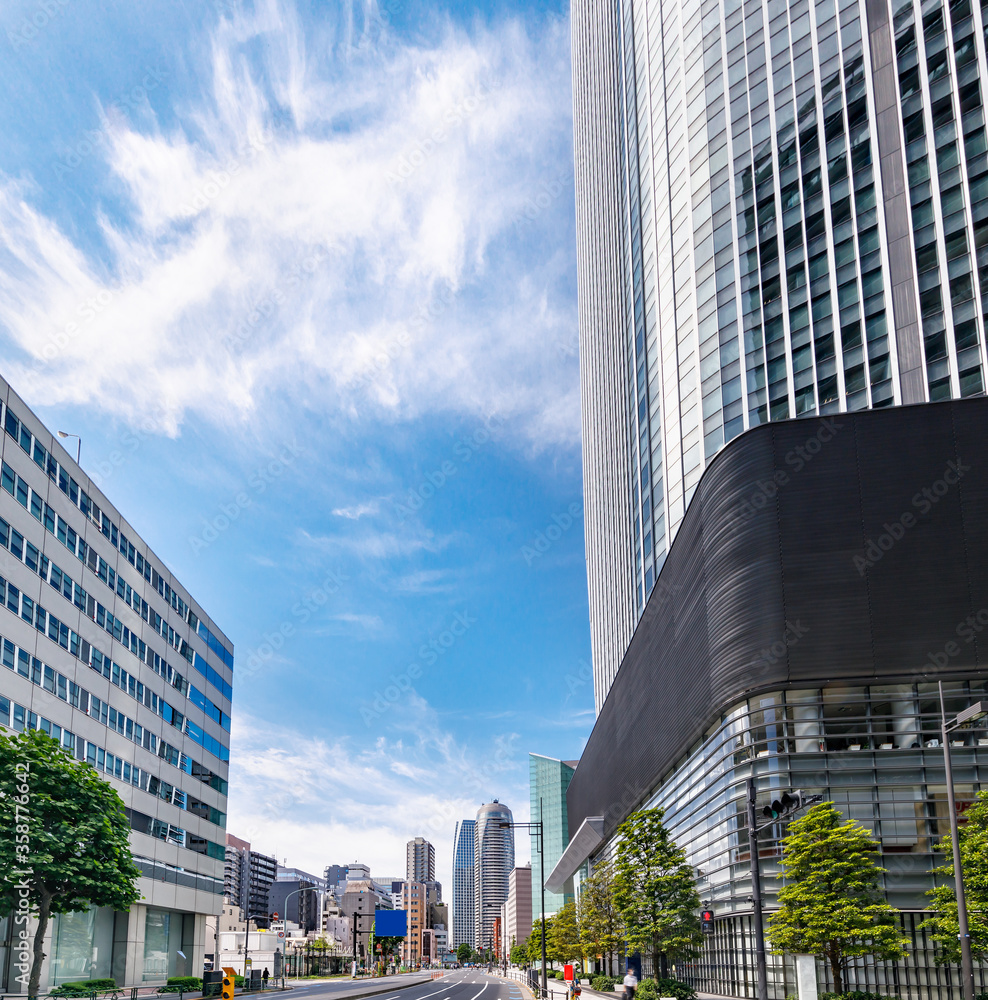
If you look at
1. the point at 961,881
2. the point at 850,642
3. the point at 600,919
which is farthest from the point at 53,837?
the point at 600,919

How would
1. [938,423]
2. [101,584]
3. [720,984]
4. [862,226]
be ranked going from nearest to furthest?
[938,423] → [720,984] → [862,226] → [101,584]

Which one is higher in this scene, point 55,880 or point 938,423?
point 938,423

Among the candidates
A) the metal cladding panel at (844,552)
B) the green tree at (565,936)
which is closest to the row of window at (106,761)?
the metal cladding panel at (844,552)

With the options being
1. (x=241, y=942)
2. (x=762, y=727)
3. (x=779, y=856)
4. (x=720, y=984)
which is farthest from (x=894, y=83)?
(x=241, y=942)

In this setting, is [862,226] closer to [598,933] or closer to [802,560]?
[802,560]

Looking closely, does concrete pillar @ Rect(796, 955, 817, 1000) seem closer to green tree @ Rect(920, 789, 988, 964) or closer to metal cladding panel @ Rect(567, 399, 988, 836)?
green tree @ Rect(920, 789, 988, 964)

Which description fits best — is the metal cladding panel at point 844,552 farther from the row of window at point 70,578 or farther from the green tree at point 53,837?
the row of window at point 70,578

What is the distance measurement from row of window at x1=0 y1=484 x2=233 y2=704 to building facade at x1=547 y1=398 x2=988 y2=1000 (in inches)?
1296

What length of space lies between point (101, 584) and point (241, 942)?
7246 cm

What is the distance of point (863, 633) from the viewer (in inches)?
1385

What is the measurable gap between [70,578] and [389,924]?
98548 millimetres

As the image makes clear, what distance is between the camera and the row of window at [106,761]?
146 feet

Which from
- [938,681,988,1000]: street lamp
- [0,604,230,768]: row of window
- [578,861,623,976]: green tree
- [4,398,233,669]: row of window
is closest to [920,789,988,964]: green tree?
[938,681,988,1000]: street lamp

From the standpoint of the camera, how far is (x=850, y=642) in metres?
35.2
